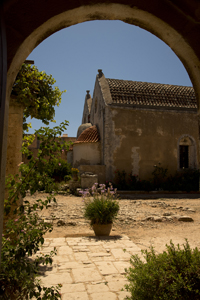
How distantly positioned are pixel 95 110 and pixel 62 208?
11230 mm

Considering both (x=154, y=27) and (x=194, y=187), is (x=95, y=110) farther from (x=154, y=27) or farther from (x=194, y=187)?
(x=154, y=27)

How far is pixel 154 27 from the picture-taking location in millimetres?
2268

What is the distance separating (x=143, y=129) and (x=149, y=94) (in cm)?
286

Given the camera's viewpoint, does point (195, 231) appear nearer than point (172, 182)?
Yes

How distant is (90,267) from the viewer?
3.71 m

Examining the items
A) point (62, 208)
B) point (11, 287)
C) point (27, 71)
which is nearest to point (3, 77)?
point (11, 287)

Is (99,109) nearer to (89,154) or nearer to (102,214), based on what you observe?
(89,154)

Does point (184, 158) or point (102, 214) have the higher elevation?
point (184, 158)

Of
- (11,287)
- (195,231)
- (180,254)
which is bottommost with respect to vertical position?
(195,231)

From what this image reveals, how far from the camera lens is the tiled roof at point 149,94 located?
53.6ft

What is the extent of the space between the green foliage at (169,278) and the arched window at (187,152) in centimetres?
1488

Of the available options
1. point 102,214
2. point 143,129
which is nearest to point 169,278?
point 102,214

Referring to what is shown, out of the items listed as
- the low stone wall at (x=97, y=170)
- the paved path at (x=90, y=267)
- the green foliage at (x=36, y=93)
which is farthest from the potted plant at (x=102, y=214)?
the low stone wall at (x=97, y=170)

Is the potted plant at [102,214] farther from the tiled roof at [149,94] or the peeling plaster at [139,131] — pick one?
the tiled roof at [149,94]
